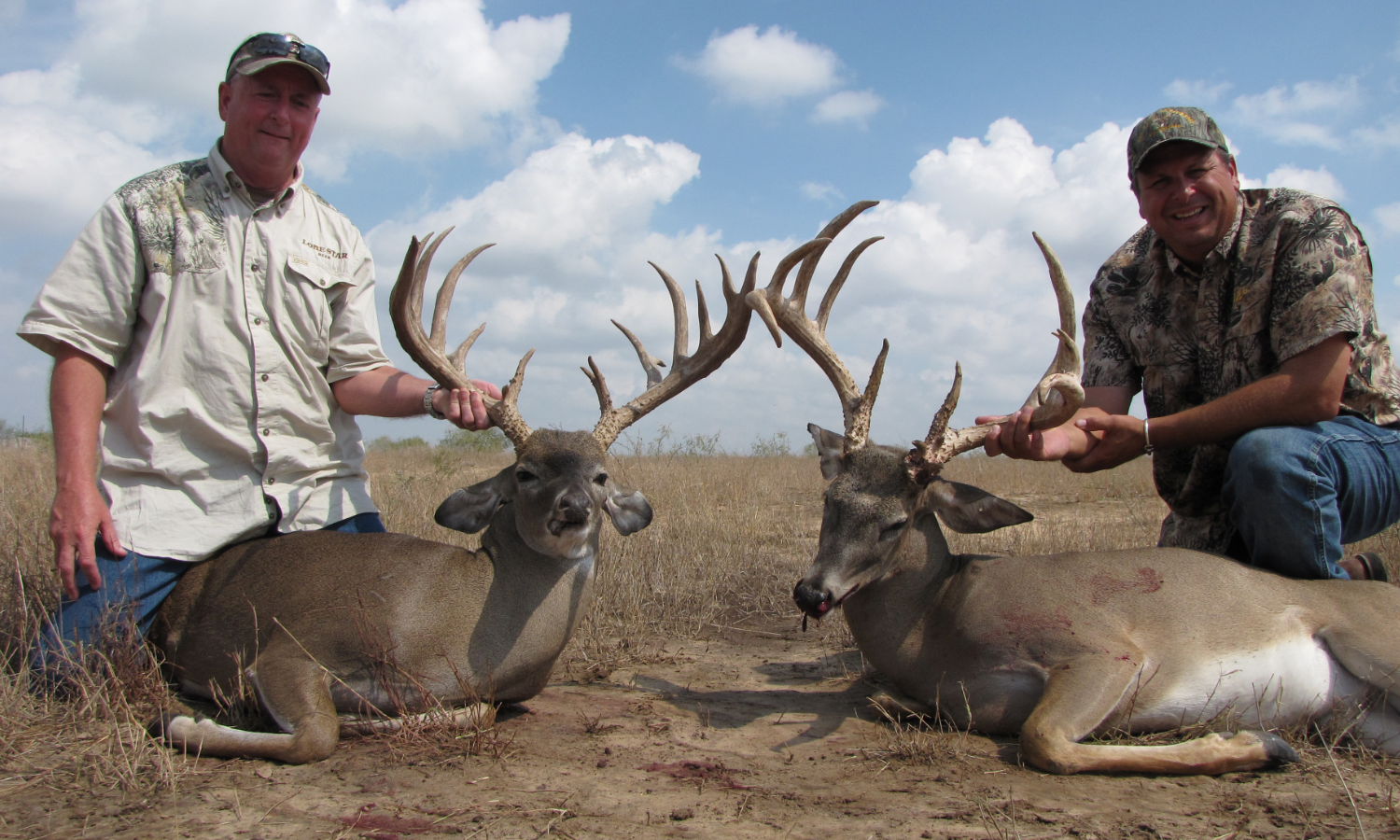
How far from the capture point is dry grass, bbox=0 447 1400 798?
332 cm

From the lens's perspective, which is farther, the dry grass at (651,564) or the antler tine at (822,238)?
the antler tine at (822,238)

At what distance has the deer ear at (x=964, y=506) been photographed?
426 cm

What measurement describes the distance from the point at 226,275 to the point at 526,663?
2.27 m

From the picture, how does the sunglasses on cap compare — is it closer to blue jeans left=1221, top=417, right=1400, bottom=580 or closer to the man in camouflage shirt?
the man in camouflage shirt

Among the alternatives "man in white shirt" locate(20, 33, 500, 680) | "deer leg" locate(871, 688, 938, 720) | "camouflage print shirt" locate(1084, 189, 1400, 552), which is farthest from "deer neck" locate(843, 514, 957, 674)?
"man in white shirt" locate(20, 33, 500, 680)

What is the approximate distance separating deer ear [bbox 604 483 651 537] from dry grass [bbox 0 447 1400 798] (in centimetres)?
93

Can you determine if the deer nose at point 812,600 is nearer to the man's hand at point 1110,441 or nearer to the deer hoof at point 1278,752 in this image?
the man's hand at point 1110,441

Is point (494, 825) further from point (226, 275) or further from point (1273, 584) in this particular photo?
point (1273, 584)

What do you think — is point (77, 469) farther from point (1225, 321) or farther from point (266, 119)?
point (1225, 321)

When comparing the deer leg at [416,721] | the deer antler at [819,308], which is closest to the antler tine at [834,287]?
the deer antler at [819,308]

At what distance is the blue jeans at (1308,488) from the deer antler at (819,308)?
5.80ft

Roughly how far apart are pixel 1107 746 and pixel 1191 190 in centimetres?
277

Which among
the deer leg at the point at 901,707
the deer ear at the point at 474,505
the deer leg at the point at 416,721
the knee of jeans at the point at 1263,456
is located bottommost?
the deer leg at the point at 901,707

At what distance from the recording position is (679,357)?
480 cm
